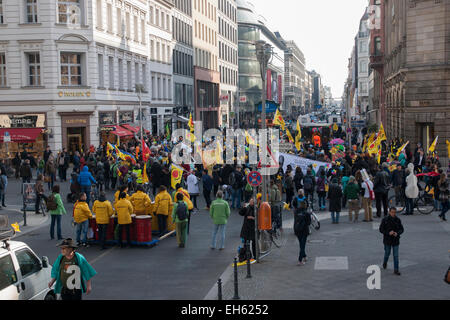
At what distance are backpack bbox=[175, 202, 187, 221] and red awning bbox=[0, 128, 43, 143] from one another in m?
26.4

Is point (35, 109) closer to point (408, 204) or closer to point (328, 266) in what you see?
point (408, 204)

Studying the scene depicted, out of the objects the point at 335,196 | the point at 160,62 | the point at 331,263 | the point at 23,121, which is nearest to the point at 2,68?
the point at 23,121

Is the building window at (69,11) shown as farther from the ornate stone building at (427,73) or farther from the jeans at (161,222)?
the jeans at (161,222)

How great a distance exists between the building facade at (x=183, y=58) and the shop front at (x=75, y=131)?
22.9 m

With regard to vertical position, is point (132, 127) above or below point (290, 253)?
above

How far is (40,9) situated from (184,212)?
92.9 feet

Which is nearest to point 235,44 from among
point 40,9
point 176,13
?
point 176,13

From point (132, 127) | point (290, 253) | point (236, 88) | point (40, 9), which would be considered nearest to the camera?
point (290, 253)

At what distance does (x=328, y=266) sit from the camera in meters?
14.8

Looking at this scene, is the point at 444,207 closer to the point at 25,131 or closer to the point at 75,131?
the point at 75,131

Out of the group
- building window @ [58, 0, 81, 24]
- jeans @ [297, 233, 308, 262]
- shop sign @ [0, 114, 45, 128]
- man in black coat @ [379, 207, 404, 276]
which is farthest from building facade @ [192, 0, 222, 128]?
man in black coat @ [379, 207, 404, 276]

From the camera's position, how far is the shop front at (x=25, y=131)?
135ft

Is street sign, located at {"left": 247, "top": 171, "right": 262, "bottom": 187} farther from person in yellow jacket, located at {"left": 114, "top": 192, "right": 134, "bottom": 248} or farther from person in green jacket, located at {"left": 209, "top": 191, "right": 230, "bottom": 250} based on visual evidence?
person in yellow jacket, located at {"left": 114, "top": 192, "right": 134, "bottom": 248}
